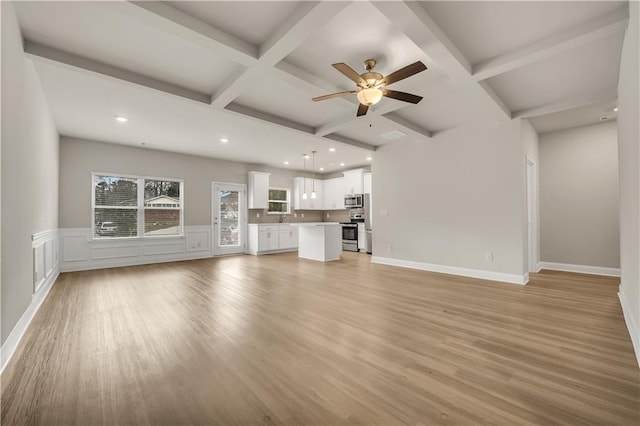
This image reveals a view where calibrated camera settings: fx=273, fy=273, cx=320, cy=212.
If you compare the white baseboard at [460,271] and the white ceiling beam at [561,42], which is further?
the white baseboard at [460,271]

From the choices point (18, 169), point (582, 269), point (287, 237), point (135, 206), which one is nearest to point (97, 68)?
point (18, 169)

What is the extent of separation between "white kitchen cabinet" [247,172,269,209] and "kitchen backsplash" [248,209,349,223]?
17.0 inches

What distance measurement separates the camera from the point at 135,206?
247 inches

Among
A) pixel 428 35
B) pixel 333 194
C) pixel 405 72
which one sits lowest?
pixel 333 194

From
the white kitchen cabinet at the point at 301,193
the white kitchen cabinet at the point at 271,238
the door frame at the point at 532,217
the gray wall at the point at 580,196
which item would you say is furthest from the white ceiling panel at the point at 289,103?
the white kitchen cabinet at the point at 301,193

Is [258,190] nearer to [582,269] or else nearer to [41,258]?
[41,258]

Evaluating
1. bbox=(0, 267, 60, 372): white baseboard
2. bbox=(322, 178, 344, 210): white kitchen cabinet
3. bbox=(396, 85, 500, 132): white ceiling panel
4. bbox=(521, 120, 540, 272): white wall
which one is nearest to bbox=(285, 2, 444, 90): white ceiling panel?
bbox=(396, 85, 500, 132): white ceiling panel

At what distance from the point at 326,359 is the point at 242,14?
2.82 m

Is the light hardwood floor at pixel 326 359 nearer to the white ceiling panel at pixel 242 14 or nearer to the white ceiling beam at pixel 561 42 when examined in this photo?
the white ceiling beam at pixel 561 42

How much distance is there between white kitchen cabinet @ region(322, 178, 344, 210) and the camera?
30.2ft

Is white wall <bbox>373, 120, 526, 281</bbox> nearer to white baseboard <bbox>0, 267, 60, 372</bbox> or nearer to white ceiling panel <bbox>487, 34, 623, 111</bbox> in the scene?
white ceiling panel <bbox>487, 34, 623, 111</bbox>

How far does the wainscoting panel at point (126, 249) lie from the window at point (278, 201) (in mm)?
2247

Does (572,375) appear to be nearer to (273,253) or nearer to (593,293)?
(593,293)

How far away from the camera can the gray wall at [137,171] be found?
5.46m
